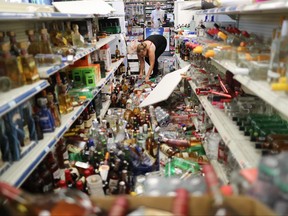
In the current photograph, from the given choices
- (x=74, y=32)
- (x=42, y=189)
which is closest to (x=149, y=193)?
(x=42, y=189)

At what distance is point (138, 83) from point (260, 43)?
4100mm

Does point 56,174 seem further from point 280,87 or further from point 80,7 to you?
point 80,7

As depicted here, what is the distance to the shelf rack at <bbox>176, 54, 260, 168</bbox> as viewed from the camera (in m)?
1.81

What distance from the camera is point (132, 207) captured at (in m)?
0.97

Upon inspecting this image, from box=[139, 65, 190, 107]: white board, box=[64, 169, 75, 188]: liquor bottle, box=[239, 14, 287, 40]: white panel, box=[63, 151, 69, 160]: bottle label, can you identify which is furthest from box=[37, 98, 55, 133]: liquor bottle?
box=[239, 14, 287, 40]: white panel

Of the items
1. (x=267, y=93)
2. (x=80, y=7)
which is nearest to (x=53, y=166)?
(x=267, y=93)

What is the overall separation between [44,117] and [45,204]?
4.65 ft

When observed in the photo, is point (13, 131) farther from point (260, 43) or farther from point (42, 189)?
point (260, 43)

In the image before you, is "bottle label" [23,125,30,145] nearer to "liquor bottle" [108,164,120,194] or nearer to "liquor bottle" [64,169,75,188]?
"liquor bottle" [64,169,75,188]

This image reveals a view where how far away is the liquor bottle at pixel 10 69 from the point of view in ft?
5.96

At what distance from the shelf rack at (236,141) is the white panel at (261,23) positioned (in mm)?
933

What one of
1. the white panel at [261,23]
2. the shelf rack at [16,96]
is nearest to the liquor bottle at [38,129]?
the shelf rack at [16,96]

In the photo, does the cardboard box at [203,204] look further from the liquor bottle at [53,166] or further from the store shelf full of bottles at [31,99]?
the liquor bottle at [53,166]

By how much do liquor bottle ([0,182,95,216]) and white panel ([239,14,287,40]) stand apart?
239 centimetres
